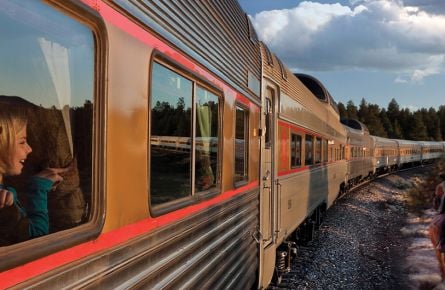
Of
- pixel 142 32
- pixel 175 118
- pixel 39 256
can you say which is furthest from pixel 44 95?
pixel 175 118

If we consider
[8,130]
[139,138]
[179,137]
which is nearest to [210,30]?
[179,137]

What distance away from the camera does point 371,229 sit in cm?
1430

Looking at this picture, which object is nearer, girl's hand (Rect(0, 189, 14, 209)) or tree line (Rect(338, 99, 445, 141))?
girl's hand (Rect(0, 189, 14, 209))

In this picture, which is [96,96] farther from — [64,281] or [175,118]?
[175,118]

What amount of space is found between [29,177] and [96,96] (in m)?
0.50

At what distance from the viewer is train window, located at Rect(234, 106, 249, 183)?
15.8 ft

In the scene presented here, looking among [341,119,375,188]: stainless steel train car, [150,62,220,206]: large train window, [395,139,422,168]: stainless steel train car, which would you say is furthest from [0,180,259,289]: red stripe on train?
[395,139,422,168]: stainless steel train car

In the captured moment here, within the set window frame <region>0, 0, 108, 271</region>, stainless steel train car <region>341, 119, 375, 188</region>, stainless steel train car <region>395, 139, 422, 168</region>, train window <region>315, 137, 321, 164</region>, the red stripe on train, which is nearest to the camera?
the red stripe on train

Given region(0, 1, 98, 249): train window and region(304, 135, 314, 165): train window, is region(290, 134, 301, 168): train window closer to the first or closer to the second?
region(304, 135, 314, 165): train window

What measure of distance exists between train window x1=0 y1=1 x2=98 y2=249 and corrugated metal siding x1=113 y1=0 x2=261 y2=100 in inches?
19.8

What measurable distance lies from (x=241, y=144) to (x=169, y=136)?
2000mm

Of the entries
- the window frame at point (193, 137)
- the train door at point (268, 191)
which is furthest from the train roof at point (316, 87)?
the window frame at point (193, 137)

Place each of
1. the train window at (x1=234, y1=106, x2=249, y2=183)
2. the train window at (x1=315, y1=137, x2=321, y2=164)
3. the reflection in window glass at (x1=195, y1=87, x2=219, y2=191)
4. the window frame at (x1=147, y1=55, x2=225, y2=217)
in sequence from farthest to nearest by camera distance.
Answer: the train window at (x1=315, y1=137, x2=321, y2=164)
the train window at (x1=234, y1=106, x2=249, y2=183)
the reflection in window glass at (x1=195, y1=87, x2=219, y2=191)
the window frame at (x1=147, y1=55, x2=225, y2=217)

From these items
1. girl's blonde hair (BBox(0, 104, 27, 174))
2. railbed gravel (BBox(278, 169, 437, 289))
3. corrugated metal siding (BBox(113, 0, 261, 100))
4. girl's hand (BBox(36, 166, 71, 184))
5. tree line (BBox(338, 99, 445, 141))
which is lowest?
railbed gravel (BBox(278, 169, 437, 289))
